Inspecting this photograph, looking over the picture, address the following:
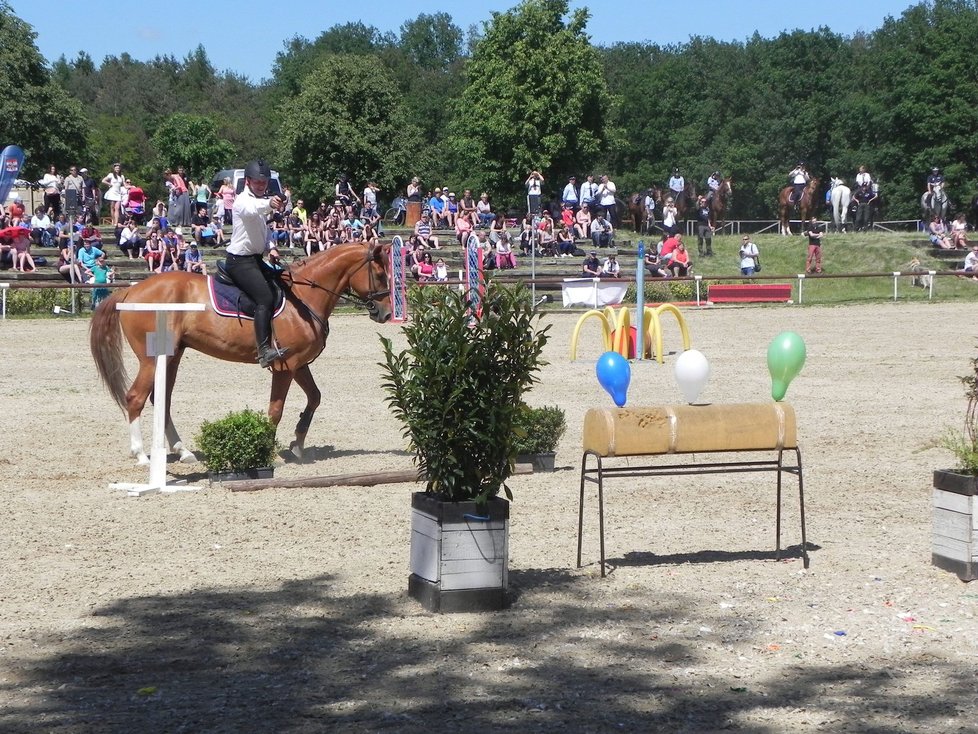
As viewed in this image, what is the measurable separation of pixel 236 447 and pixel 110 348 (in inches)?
→ 85.3

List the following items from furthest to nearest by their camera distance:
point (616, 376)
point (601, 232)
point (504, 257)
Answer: point (601, 232) → point (504, 257) → point (616, 376)

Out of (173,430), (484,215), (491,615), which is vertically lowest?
(491,615)

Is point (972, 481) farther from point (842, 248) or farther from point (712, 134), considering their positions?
point (712, 134)

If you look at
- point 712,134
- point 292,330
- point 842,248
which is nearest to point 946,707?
point 292,330

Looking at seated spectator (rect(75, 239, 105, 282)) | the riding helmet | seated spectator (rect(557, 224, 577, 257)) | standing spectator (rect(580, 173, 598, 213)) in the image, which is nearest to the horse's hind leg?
the riding helmet

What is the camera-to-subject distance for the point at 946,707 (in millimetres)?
5734

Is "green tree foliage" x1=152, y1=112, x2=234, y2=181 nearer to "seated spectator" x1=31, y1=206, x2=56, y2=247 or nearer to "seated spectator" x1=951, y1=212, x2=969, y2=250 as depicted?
"seated spectator" x1=31, y1=206, x2=56, y2=247

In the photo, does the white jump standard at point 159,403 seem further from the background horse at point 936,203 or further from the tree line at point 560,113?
the tree line at point 560,113

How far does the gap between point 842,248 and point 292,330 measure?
3167 centimetres

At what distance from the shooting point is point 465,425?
732cm

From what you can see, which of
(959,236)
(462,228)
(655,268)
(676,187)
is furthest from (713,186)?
(655,268)

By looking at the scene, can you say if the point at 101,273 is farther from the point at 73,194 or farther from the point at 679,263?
the point at 679,263

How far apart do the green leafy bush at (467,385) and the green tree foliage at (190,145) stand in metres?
73.8

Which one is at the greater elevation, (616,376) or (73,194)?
(73,194)
